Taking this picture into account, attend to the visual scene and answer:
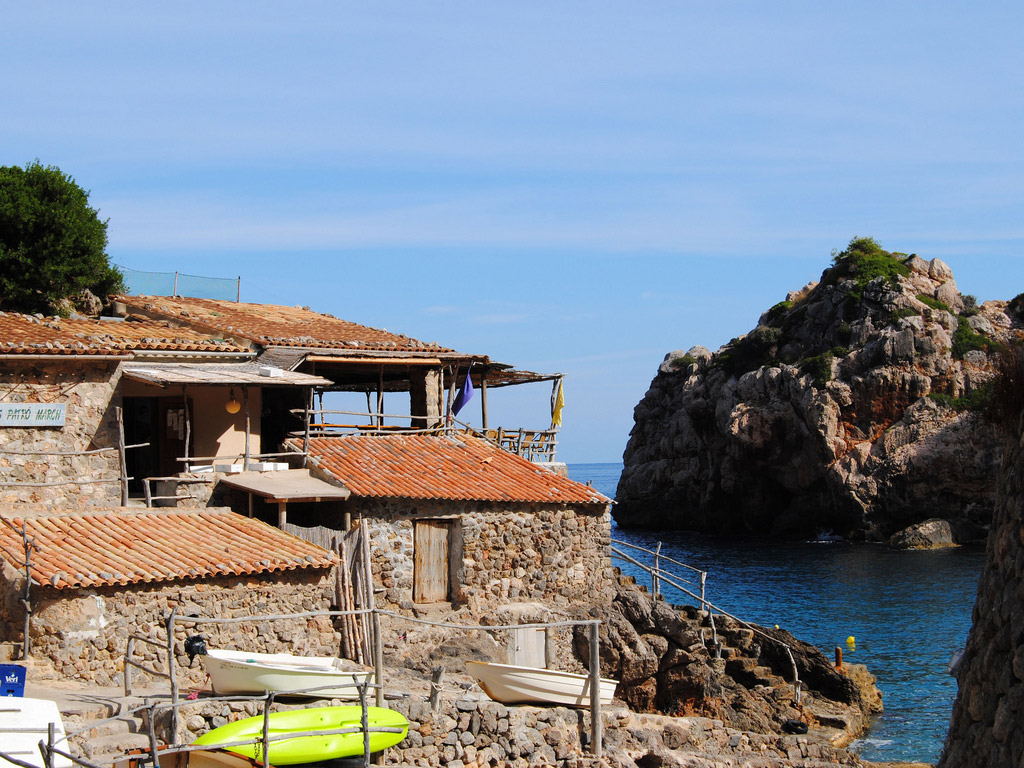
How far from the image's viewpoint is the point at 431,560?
24406 millimetres

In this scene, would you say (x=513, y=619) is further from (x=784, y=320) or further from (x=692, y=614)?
(x=784, y=320)

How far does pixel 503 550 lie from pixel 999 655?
16.1 metres

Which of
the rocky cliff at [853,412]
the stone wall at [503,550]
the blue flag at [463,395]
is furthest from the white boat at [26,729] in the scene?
the rocky cliff at [853,412]

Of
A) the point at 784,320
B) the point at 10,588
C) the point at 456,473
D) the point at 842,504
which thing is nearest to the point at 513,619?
the point at 456,473

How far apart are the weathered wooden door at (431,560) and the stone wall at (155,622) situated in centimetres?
312

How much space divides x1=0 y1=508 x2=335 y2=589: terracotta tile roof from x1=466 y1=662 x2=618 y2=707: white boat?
14.3 feet

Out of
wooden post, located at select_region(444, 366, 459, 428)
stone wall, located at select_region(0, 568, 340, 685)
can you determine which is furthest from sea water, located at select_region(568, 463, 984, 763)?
stone wall, located at select_region(0, 568, 340, 685)

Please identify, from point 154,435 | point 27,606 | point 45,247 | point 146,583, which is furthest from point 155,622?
point 45,247

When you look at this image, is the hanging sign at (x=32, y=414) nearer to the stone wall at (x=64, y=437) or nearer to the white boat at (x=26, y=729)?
the stone wall at (x=64, y=437)

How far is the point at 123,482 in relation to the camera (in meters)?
22.6

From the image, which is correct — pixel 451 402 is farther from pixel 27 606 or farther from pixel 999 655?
pixel 999 655

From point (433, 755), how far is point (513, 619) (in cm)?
732

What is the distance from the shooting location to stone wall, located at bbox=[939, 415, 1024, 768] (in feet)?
30.9

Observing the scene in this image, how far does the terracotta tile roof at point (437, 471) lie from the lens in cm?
2416
